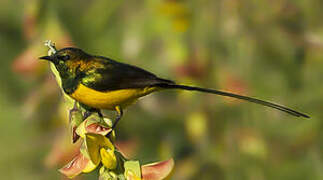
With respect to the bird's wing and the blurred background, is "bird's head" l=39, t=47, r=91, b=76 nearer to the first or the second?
the bird's wing

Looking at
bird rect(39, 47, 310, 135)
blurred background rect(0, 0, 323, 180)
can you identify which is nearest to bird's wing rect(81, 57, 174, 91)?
bird rect(39, 47, 310, 135)

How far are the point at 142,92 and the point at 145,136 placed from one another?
491 millimetres

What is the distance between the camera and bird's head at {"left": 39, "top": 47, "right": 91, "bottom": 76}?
94cm

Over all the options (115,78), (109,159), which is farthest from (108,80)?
(109,159)

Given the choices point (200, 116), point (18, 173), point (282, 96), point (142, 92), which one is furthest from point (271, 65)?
point (18, 173)

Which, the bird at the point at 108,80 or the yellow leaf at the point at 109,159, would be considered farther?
the bird at the point at 108,80

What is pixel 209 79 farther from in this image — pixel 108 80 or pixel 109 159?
pixel 109 159

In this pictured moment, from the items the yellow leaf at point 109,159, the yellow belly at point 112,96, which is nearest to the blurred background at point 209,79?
the yellow belly at point 112,96

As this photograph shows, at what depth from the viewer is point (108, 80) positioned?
1.03 m

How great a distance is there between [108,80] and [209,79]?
40 centimetres

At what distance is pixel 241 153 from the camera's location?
1422 mm

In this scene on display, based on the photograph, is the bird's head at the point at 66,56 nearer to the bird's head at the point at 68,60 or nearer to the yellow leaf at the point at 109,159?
the bird's head at the point at 68,60

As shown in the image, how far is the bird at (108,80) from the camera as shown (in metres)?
0.97

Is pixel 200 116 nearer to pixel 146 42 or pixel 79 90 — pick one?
pixel 146 42
